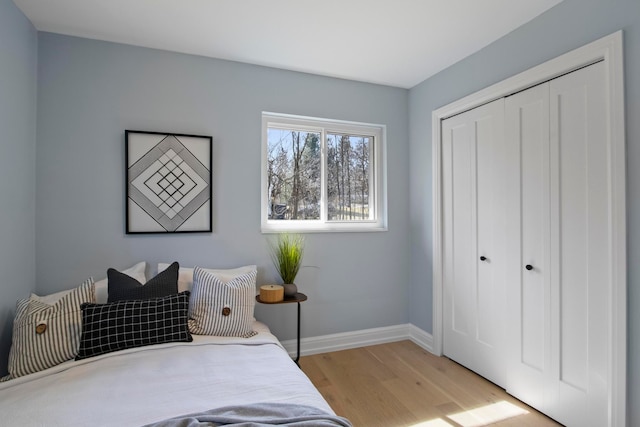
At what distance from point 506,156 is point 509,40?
0.81 metres

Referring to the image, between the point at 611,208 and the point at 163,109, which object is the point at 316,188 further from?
the point at 611,208

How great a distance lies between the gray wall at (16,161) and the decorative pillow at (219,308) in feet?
3.40

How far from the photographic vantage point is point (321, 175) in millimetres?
3133

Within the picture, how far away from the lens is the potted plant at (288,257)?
106 inches

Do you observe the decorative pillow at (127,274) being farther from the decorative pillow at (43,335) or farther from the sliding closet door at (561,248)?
the sliding closet door at (561,248)

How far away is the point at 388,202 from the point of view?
3258mm

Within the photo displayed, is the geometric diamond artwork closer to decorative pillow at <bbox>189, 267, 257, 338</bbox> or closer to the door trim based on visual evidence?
decorative pillow at <bbox>189, 267, 257, 338</bbox>

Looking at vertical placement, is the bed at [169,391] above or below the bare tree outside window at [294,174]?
below

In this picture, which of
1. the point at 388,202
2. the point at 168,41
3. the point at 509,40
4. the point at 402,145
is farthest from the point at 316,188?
the point at 509,40

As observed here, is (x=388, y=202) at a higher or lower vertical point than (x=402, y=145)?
lower

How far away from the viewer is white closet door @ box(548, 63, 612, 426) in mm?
1750

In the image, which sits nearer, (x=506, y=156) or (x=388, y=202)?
(x=506, y=156)

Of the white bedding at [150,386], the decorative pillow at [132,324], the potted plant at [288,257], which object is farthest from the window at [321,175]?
the white bedding at [150,386]

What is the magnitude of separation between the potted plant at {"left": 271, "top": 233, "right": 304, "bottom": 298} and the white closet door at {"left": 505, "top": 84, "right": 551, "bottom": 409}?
1611 mm
